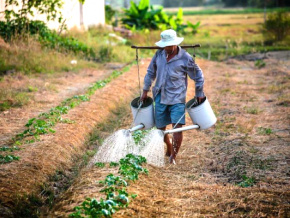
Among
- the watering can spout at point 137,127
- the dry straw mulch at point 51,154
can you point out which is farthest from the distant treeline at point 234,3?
the watering can spout at point 137,127

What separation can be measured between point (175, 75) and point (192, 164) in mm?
1230

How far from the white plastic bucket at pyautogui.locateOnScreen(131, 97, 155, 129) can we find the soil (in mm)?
644

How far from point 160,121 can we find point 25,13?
27.1 ft

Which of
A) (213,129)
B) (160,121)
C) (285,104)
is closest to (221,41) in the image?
(285,104)

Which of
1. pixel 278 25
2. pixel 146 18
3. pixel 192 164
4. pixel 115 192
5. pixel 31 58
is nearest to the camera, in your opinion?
pixel 115 192

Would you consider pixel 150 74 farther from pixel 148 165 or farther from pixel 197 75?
pixel 148 165

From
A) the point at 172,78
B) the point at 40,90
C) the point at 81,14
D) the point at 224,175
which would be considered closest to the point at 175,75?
the point at 172,78

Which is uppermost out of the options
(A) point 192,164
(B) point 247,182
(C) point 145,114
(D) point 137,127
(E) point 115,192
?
(C) point 145,114

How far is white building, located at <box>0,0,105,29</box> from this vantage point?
56.5ft

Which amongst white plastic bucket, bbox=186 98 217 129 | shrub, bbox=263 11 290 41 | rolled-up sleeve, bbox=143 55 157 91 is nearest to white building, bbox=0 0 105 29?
shrub, bbox=263 11 290 41

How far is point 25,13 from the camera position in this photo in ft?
41.4

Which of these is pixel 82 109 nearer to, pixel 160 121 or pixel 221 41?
pixel 160 121

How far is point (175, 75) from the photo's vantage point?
5.52 m

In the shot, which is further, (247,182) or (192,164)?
(192,164)
